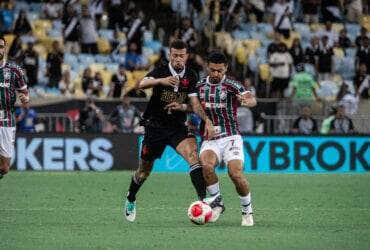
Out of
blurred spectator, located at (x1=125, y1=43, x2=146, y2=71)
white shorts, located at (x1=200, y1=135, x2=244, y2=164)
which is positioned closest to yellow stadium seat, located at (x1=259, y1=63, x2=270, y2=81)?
blurred spectator, located at (x1=125, y1=43, x2=146, y2=71)

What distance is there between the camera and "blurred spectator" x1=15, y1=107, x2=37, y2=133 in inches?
953

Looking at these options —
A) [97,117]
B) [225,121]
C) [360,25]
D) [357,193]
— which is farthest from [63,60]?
[225,121]

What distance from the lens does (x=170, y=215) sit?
556 inches

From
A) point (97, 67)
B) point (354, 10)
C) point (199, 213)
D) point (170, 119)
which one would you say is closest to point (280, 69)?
point (97, 67)

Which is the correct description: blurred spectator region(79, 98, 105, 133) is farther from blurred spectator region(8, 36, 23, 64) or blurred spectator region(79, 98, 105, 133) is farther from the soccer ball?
the soccer ball

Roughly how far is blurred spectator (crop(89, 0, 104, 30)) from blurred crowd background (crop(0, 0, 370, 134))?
26 millimetres

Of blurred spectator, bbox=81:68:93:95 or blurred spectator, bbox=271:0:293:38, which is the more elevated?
blurred spectator, bbox=271:0:293:38

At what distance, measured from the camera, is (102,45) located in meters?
28.0

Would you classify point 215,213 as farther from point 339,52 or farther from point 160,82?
point 339,52

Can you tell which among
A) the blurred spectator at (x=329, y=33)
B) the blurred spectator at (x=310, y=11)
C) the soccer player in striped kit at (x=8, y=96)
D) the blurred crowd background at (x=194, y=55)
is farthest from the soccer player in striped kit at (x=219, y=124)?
the blurred spectator at (x=310, y=11)

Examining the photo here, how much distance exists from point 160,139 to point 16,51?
13328mm

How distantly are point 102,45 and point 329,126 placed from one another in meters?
6.59

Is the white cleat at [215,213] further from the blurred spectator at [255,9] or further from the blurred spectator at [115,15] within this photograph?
the blurred spectator at [255,9]

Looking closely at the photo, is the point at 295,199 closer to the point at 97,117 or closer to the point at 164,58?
the point at 97,117
